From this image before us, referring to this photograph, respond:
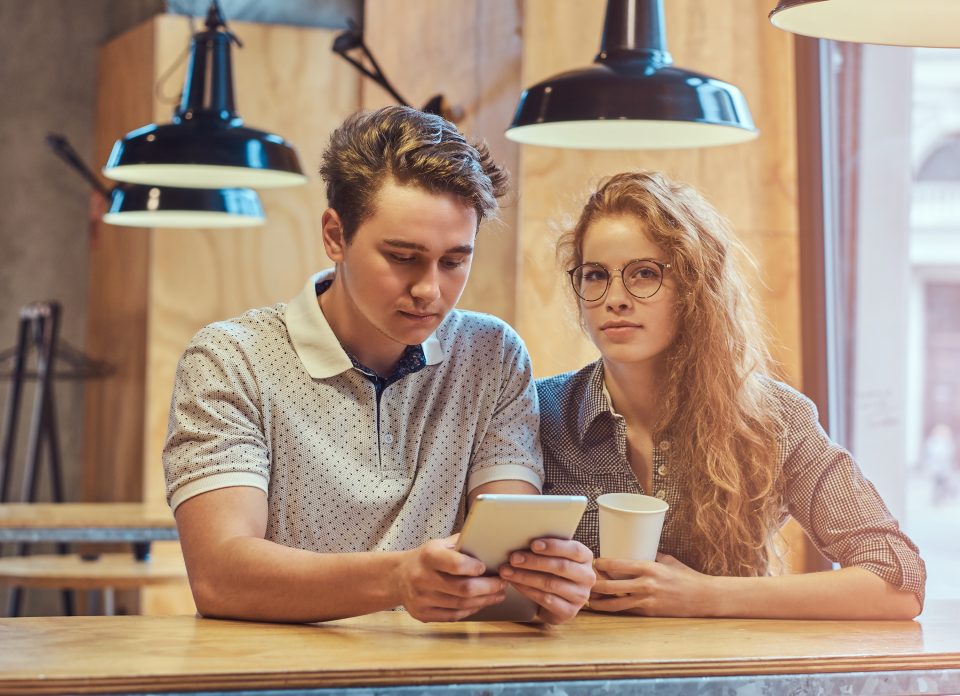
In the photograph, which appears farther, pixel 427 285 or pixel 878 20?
pixel 427 285

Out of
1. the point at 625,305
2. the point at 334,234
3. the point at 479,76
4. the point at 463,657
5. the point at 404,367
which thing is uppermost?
the point at 479,76

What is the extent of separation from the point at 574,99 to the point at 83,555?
2.88 meters

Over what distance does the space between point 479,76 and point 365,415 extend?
2.30 metres

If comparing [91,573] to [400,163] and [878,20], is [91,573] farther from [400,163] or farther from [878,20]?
[878,20]

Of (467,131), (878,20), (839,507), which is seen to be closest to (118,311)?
(467,131)

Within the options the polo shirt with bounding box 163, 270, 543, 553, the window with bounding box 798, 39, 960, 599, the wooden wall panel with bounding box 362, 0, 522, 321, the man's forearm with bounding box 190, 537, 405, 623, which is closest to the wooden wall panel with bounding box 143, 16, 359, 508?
the wooden wall panel with bounding box 362, 0, 522, 321

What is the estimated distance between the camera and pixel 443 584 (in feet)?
5.26

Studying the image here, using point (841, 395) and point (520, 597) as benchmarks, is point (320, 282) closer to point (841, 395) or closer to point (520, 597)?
point (520, 597)

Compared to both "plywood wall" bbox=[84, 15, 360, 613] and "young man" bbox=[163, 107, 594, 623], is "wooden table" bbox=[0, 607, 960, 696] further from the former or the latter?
"plywood wall" bbox=[84, 15, 360, 613]

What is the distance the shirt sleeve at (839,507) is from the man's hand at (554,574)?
22.4 inches

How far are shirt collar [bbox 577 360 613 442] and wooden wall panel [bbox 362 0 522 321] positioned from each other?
1318mm

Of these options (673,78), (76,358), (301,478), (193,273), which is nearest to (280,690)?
(301,478)

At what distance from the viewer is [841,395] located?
382cm

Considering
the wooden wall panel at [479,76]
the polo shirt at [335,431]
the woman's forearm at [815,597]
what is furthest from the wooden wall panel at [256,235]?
the woman's forearm at [815,597]
